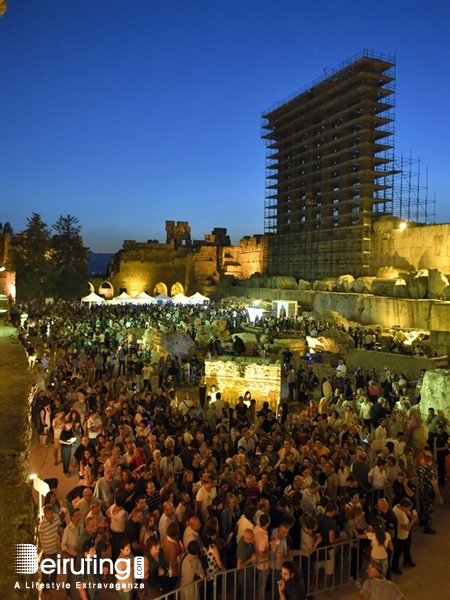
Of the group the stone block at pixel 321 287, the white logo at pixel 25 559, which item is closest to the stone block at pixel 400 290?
the stone block at pixel 321 287

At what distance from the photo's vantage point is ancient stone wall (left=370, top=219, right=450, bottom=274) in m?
26.4

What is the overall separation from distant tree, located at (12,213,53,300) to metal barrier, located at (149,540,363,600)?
115 ft

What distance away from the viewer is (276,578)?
3.88 meters

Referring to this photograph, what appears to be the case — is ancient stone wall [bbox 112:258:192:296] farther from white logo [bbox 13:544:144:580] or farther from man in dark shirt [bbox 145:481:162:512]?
white logo [bbox 13:544:144:580]

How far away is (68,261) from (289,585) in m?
38.3

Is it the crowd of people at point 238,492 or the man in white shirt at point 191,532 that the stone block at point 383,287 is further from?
the man in white shirt at point 191,532

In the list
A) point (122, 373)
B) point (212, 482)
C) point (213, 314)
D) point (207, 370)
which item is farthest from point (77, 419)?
point (213, 314)

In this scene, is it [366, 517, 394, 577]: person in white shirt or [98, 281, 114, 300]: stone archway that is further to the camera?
[98, 281, 114, 300]: stone archway

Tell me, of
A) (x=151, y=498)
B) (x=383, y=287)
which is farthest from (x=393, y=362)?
(x=383, y=287)

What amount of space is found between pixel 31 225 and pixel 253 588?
37922 mm

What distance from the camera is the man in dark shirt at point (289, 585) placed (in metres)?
3.50

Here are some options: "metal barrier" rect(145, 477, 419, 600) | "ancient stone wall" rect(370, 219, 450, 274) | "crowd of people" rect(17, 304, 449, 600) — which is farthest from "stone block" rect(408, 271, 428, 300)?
"metal barrier" rect(145, 477, 419, 600)

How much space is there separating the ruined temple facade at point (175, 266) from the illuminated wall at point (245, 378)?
31699 millimetres

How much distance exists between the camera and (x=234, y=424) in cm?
742
